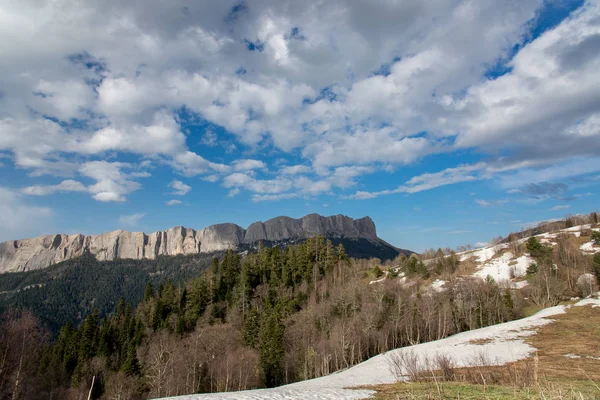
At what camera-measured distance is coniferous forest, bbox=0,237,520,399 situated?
5134 centimetres

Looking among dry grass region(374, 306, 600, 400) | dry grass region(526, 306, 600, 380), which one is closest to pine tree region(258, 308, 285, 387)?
dry grass region(374, 306, 600, 400)

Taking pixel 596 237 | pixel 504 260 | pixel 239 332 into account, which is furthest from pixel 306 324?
pixel 596 237

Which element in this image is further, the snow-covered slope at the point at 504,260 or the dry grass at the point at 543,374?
the snow-covered slope at the point at 504,260

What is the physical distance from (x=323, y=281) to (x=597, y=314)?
200ft

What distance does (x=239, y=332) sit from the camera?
77.5 metres

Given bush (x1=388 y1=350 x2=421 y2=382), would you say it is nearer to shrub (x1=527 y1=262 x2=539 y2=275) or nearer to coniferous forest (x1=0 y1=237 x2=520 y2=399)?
coniferous forest (x1=0 y1=237 x2=520 y2=399)

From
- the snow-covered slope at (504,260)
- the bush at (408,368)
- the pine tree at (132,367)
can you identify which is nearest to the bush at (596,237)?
the snow-covered slope at (504,260)

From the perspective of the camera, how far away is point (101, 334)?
8038 centimetres

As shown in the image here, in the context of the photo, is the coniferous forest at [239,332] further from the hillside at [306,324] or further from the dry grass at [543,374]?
the dry grass at [543,374]

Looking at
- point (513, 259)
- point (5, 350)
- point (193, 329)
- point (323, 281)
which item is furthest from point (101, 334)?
point (513, 259)

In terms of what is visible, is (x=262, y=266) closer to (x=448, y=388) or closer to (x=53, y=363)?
(x=53, y=363)

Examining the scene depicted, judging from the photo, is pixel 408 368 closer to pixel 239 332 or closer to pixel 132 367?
pixel 132 367

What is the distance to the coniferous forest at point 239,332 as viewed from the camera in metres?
51.3

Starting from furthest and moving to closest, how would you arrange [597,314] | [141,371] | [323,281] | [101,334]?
[323,281] < [101,334] < [141,371] < [597,314]
